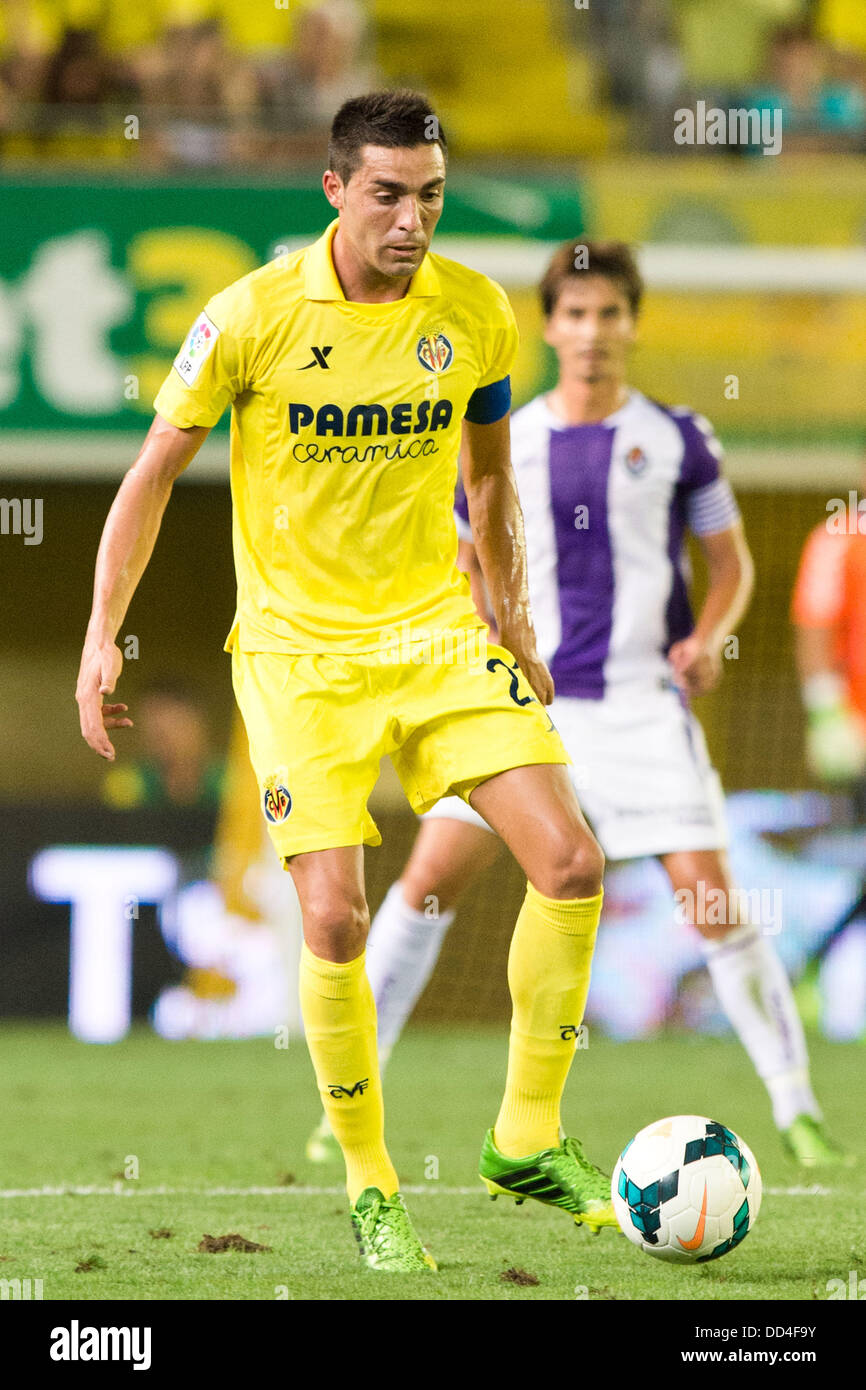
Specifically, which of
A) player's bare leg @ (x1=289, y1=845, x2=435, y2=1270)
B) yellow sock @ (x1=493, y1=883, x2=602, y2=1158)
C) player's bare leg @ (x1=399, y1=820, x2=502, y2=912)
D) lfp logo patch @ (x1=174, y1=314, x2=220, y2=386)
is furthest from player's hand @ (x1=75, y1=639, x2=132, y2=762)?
player's bare leg @ (x1=399, y1=820, x2=502, y2=912)

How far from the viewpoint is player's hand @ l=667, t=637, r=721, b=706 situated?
568cm

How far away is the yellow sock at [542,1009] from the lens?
405 centimetres

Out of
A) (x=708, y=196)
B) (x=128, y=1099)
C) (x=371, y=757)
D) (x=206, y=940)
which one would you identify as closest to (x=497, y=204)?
(x=708, y=196)

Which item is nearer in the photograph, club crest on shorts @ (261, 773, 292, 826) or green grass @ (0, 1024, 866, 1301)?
green grass @ (0, 1024, 866, 1301)

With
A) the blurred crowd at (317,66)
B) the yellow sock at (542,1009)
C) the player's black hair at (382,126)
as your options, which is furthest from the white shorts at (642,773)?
the blurred crowd at (317,66)

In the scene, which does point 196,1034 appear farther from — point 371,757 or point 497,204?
point 371,757

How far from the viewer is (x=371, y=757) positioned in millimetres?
3992

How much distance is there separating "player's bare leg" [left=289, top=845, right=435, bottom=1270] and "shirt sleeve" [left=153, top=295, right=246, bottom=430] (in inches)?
36.4

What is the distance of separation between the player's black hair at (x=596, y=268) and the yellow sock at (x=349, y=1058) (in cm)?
243

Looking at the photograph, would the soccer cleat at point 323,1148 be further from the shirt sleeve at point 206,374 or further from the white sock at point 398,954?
the shirt sleeve at point 206,374

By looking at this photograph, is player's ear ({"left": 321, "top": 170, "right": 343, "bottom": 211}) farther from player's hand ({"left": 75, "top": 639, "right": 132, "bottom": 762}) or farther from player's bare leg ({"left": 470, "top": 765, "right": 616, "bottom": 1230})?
player's bare leg ({"left": 470, "top": 765, "right": 616, "bottom": 1230})

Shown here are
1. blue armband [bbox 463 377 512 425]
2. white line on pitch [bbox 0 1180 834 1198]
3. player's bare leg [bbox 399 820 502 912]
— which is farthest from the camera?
player's bare leg [bbox 399 820 502 912]

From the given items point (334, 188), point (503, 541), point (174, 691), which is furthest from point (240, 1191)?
point (174, 691)

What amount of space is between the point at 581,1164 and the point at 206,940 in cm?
517
